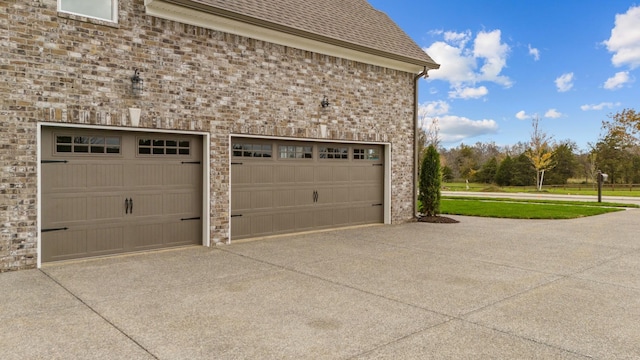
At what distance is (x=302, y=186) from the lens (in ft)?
32.6

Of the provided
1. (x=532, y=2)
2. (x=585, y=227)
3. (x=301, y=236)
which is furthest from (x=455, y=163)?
(x=301, y=236)

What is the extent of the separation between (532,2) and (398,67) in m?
13.7

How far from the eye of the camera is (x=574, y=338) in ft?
12.1

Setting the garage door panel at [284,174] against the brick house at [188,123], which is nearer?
the brick house at [188,123]

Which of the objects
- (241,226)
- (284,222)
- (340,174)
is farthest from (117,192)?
(340,174)

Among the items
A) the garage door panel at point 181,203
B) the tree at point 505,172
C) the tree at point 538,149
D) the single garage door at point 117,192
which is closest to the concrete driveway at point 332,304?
the single garage door at point 117,192

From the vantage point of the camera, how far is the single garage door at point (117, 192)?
6770 millimetres

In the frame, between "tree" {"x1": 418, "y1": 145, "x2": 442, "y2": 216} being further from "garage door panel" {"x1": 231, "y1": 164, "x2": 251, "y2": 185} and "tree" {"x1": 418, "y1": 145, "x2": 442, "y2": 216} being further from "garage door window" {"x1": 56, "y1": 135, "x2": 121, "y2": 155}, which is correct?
"garage door window" {"x1": 56, "y1": 135, "x2": 121, "y2": 155}

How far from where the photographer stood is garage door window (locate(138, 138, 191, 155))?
7.62 metres

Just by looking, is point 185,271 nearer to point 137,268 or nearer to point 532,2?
point 137,268

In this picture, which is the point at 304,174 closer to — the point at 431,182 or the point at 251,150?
the point at 251,150

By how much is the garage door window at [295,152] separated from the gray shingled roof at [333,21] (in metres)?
2.53

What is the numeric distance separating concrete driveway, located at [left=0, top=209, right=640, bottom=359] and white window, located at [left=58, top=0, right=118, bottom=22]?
4133 mm

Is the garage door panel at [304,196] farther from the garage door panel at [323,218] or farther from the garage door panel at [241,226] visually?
the garage door panel at [241,226]
